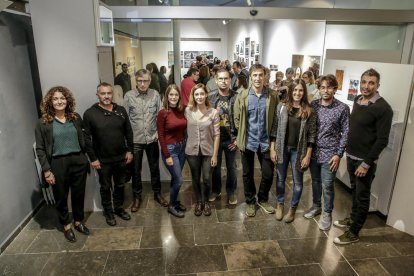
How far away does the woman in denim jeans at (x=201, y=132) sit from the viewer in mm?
3242

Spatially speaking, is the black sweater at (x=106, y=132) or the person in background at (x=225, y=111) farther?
the person in background at (x=225, y=111)

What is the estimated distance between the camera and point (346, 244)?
123 inches

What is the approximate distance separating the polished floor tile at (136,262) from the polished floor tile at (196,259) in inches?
3.9

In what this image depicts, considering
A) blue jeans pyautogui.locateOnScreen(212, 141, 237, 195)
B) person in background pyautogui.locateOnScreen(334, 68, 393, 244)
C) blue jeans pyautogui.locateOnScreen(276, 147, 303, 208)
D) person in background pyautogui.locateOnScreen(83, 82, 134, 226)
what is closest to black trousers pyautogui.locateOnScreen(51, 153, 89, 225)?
person in background pyautogui.locateOnScreen(83, 82, 134, 226)

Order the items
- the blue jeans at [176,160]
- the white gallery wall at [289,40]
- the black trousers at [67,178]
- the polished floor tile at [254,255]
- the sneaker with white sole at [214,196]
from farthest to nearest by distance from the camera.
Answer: the white gallery wall at [289,40]
the sneaker with white sole at [214,196]
the blue jeans at [176,160]
the black trousers at [67,178]
the polished floor tile at [254,255]

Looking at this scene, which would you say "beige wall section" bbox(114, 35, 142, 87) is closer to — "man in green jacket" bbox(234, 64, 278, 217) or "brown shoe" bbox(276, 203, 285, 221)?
"man in green jacket" bbox(234, 64, 278, 217)

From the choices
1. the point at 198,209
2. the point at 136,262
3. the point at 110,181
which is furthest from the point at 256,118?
the point at 136,262

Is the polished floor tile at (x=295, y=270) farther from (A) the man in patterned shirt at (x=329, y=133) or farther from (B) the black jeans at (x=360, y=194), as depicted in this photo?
(A) the man in patterned shirt at (x=329, y=133)

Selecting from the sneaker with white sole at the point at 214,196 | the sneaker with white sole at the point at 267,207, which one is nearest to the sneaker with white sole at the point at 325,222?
the sneaker with white sole at the point at 267,207

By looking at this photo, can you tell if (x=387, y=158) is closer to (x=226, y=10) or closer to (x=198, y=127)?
(x=198, y=127)

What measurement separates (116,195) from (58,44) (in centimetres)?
180

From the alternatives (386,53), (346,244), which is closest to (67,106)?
(346,244)

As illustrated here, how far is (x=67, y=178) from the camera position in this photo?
3.01 metres

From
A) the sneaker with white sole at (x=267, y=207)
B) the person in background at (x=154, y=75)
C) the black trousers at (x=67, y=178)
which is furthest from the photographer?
the person in background at (x=154, y=75)
